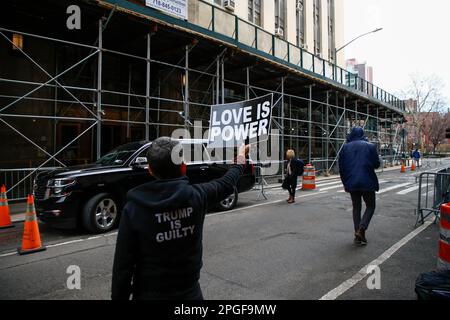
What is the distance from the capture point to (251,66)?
50.6 feet

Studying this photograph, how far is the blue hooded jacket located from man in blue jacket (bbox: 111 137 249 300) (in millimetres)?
4244

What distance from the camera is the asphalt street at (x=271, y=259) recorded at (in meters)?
3.75

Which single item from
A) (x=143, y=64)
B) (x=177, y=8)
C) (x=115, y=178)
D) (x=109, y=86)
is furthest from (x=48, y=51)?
(x=115, y=178)

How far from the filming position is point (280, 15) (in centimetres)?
2516

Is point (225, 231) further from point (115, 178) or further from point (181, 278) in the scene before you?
point (181, 278)

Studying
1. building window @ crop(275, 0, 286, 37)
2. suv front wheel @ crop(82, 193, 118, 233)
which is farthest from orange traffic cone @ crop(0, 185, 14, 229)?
building window @ crop(275, 0, 286, 37)

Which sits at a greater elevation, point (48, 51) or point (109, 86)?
point (48, 51)

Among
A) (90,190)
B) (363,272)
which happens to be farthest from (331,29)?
(363,272)

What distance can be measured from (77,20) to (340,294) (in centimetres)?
1062

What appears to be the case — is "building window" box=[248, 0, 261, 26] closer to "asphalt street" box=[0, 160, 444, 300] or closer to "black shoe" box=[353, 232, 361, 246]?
"asphalt street" box=[0, 160, 444, 300]

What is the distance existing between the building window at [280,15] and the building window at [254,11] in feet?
8.32

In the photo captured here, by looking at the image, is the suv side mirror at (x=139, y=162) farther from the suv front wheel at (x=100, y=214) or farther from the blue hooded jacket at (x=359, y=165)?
the blue hooded jacket at (x=359, y=165)

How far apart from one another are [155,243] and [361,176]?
4.52 meters
